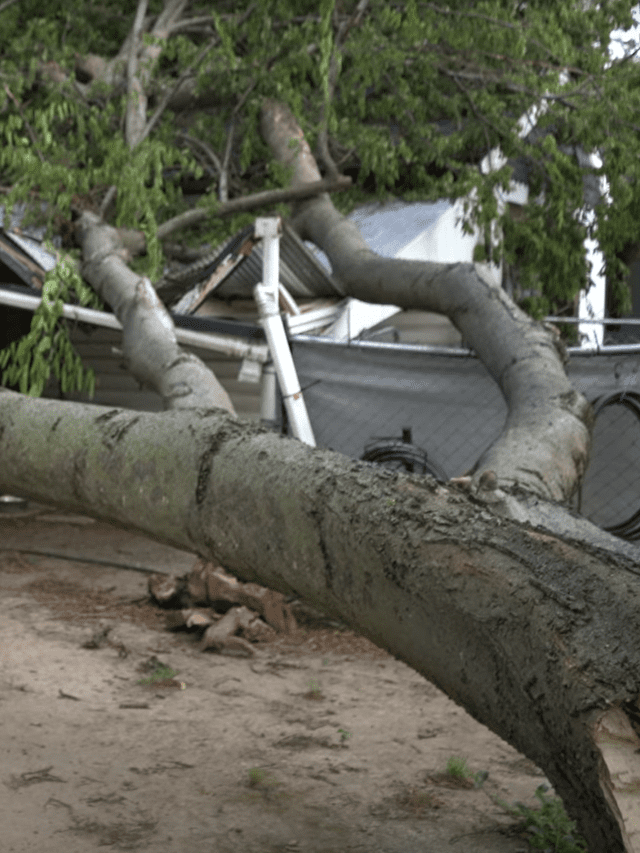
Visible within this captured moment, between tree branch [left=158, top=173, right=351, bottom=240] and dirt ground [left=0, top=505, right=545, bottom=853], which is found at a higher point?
tree branch [left=158, top=173, right=351, bottom=240]

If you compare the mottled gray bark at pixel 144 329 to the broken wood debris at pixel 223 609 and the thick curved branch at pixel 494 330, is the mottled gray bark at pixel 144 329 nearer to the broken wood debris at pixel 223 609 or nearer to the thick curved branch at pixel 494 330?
the thick curved branch at pixel 494 330

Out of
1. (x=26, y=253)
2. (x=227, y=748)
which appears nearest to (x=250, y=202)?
(x=26, y=253)

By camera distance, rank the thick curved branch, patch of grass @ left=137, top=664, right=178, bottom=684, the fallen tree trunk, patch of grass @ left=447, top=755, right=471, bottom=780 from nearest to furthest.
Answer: the fallen tree trunk, the thick curved branch, patch of grass @ left=447, top=755, right=471, bottom=780, patch of grass @ left=137, top=664, right=178, bottom=684

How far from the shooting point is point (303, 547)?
225cm

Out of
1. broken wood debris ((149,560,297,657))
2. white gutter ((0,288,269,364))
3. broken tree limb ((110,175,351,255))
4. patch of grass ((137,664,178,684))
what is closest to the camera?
patch of grass ((137,664,178,684))

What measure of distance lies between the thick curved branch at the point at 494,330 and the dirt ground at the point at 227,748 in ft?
5.51

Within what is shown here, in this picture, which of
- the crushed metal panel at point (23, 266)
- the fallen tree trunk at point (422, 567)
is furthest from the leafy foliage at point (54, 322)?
the fallen tree trunk at point (422, 567)

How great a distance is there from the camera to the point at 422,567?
2041 millimetres

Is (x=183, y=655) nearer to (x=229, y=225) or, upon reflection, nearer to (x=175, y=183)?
(x=229, y=225)

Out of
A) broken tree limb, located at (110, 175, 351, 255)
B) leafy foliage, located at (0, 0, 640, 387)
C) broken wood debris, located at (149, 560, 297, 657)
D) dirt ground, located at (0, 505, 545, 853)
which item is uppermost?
leafy foliage, located at (0, 0, 640, 387)

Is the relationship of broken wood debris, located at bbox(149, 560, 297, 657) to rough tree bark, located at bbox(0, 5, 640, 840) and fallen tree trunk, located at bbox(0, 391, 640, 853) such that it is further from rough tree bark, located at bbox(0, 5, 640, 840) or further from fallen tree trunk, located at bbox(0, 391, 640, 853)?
fallen tree trunk, located at bbox(0, 391, 640, 853)

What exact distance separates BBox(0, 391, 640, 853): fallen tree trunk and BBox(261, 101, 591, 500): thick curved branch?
0.62 metres

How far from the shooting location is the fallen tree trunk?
1.80m

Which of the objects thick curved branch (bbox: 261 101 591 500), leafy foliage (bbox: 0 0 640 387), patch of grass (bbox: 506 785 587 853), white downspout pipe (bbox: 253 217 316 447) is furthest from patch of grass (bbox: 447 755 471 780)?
leafy foliage (bbox: 0 0 640 387)
